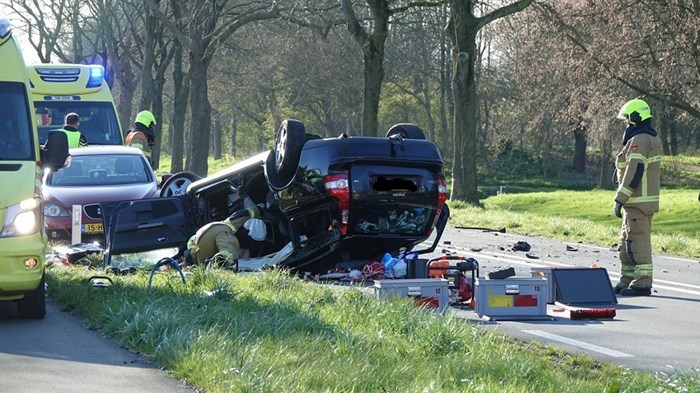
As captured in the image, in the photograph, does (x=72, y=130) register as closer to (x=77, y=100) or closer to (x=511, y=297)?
(x=77, y=100)

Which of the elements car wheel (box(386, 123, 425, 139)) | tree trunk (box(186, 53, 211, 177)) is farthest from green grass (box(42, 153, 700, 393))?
tree trunk (box(186, 53, 211, 177))

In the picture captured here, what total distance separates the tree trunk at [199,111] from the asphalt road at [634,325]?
1983 cm

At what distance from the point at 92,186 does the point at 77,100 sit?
6.39 m

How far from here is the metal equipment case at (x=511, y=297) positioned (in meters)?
11.2

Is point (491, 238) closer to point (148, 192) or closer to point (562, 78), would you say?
point (148, 192)

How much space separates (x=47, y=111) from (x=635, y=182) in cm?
1448

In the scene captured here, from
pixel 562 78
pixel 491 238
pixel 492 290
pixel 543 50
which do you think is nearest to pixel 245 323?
pixel 492 290

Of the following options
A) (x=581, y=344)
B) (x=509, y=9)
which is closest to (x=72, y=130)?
(x=509, y=9)

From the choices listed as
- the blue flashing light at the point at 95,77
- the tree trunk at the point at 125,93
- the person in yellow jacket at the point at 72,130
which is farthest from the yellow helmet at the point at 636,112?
the tree trunk at the point at 125,93

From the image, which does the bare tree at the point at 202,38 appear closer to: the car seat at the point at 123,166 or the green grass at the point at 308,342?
the car seat at the point at 123,166

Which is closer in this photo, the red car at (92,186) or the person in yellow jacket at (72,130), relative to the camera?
the red car at (92,186)

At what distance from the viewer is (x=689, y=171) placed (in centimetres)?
6225

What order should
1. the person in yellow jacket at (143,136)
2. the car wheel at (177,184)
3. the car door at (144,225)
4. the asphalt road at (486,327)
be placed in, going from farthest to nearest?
the person in yellow jacket at (143,136) < the car wheel at (177,184) < the car door at (144,225) < the asphalt road at (486,327)

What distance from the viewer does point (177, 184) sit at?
1795 centimetres
